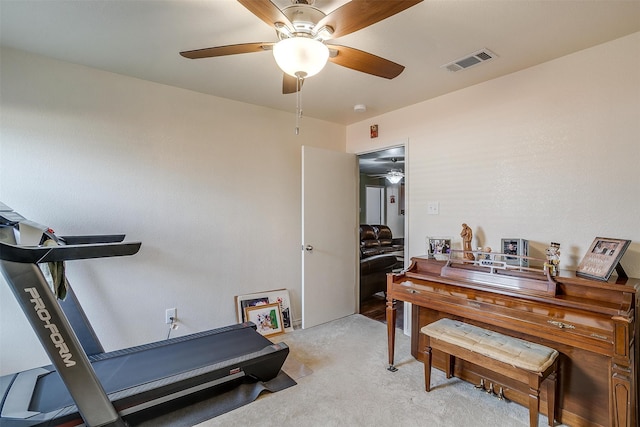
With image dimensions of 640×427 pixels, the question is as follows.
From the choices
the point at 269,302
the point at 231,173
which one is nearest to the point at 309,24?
the point at 231,173

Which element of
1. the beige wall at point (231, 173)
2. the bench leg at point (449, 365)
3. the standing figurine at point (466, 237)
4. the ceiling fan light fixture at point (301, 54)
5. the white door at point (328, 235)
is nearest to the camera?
the ceiling fan light fixture at point (301, 54)

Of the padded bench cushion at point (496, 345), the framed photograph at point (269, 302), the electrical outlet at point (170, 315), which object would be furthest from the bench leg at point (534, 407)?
the electrical outlet at point (170, 315)

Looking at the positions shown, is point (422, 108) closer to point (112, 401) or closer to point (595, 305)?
point (595, 305)

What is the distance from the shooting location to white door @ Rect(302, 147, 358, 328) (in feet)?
10.8

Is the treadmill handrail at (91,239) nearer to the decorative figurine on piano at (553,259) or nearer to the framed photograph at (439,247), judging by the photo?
the framed photograph at (439,247)

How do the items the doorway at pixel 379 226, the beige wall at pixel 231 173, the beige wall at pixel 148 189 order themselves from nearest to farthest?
1. the beige wall at pixel 231 173
2. the beige wall at pixel 148 189
3. the doorway at pixel 379 226

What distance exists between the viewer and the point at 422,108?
3047 mm

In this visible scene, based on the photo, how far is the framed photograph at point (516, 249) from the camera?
2.18 metres

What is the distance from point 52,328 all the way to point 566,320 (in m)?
2.71

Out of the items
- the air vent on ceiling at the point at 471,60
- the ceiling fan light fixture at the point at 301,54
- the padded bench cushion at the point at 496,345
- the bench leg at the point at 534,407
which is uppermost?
the air vent on ceiling at the point at 471,60

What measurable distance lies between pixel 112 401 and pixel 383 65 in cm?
241

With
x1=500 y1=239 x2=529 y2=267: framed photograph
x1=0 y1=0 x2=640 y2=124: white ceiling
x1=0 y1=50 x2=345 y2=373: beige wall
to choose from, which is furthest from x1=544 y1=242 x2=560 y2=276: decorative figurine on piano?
x1=0 y1=50 x2=345 y2=373: beige wall

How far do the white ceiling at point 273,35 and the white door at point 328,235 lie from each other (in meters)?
1.04

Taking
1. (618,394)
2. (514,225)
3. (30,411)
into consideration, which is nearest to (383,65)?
(514,225)
